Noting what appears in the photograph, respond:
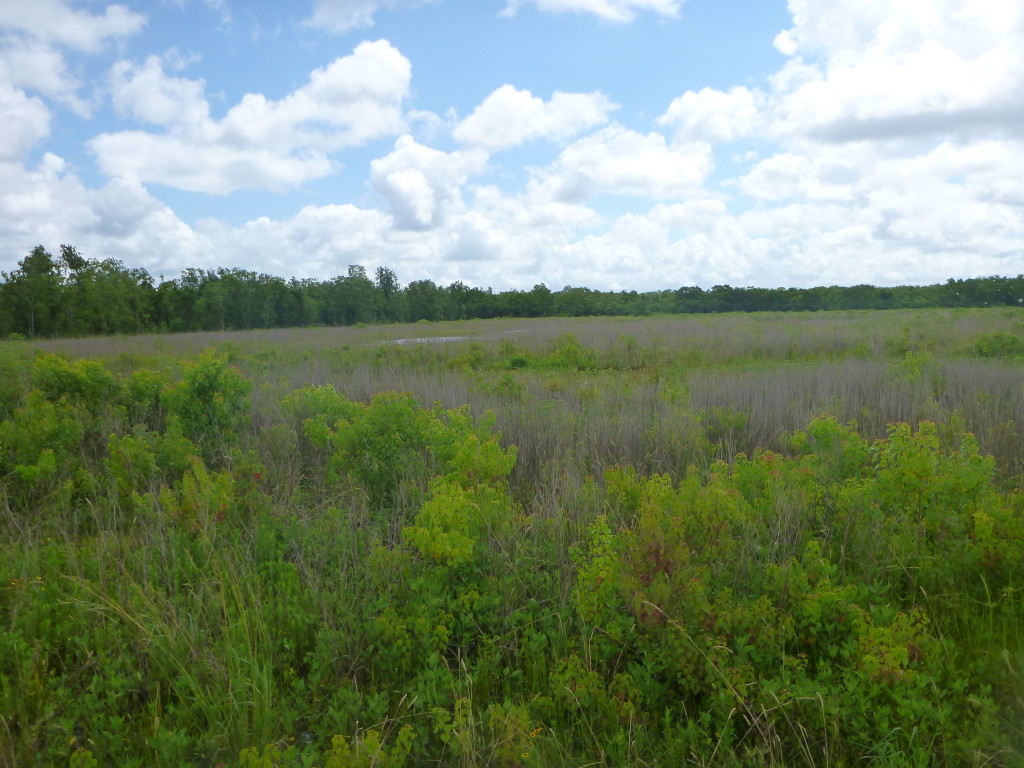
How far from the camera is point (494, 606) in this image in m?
3.16

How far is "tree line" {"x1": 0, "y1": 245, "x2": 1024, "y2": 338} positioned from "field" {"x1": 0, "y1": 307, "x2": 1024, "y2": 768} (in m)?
27.0

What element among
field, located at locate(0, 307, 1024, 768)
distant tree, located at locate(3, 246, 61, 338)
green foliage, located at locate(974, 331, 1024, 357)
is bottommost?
field, located at locate(0, 307, 1024, 768)

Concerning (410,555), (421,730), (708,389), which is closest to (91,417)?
(410,555)

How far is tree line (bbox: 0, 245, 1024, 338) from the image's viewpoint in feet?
121

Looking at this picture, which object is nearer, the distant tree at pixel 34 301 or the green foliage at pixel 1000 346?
the green foliage at pixel 1000 346

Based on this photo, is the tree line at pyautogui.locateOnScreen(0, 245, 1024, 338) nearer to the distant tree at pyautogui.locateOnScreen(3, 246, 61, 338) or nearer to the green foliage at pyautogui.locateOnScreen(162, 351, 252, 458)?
the distant tree at pyautogui.locateOnScreen(3, 246, 61, 338)

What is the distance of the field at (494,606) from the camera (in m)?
2.36

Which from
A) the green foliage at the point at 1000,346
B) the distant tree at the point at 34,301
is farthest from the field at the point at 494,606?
the distant tree at the point at 34,301

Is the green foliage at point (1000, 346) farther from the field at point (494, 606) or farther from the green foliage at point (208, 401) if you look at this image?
the green foliage at point (208, 401)

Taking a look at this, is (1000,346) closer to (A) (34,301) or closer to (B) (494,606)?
(B) (494,606)

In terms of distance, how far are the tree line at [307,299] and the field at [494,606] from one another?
27000 millimetres

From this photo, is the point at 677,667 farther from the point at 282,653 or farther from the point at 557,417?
the point at 557,417

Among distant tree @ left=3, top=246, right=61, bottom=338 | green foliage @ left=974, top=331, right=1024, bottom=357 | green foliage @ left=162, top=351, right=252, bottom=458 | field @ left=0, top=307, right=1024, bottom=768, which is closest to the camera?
field @ left=0, top=307, right=1024, bottom=768

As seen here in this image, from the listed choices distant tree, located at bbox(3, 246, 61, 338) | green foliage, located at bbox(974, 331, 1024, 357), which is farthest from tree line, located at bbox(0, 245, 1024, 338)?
green foliage, located at bbox(974, 331, 1024, 357)
